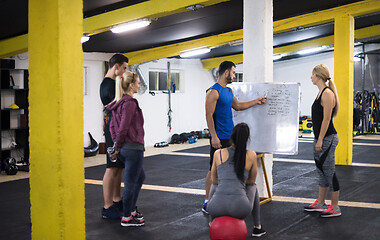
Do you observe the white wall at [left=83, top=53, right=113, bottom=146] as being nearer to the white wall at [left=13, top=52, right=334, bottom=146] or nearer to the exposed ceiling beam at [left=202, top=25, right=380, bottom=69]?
the white wall at [left=13, top=52, right=334, bottom=146]

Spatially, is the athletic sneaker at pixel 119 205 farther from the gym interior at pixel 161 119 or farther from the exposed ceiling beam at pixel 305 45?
the exposed ceiling beam at pixel 305 45

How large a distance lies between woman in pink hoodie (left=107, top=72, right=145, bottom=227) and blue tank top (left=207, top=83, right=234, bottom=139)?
86 cm

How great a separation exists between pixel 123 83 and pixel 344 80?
5.53 m

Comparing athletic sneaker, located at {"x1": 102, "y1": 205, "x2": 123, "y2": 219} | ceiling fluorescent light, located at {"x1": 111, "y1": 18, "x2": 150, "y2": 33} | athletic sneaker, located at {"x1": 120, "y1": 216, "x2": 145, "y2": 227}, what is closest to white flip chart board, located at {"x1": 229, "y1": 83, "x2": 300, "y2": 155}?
athletic sneaker, located at {"x1": 120, "y1": 216, "x2": 145, "y2": 227}

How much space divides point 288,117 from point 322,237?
1.43 m

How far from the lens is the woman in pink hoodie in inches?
165

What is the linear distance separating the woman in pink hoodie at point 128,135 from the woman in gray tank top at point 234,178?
104cm

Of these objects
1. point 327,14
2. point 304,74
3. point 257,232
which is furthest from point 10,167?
point 304,74

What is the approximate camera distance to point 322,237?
404 cm

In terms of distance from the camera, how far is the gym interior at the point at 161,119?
128 inches

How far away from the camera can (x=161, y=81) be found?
13.1 metres

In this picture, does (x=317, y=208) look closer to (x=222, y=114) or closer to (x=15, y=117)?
(x=222, y=114)

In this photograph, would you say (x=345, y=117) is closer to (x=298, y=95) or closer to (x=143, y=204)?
(x=298, y=95)

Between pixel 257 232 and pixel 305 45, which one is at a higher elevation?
pixel 305 45
